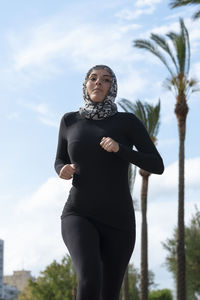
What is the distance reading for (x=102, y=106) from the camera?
4570mm

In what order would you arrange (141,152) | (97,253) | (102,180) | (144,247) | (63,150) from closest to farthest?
1. (97,253)
2. (102,180)
3. (141,152)
4. (63,150)
5. (144,247)

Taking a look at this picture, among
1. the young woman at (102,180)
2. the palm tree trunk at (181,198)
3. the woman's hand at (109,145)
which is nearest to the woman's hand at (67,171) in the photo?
the young woman at (102,180)

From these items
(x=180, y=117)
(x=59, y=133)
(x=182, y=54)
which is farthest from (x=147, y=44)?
(x=59, y=133)

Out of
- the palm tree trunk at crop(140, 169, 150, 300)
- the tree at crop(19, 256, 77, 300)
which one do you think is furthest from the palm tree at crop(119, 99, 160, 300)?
the tree at crop(19, 256, 77, 300)

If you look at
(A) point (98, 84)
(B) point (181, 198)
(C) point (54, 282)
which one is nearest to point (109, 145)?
(A) point (98, 84)

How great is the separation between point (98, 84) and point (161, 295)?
51890 millimetres

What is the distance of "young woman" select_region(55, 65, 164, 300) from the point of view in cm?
407

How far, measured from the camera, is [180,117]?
25.1 m

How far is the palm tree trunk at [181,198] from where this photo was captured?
23156 mm

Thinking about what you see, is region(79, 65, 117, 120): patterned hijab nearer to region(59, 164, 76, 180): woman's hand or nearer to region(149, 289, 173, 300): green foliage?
region(59, 164, 76, 180): woman's hand

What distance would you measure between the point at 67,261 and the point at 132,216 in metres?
43.7

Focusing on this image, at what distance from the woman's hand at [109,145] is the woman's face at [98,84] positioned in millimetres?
505

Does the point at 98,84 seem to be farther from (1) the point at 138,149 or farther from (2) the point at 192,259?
(2) the point at 192,259

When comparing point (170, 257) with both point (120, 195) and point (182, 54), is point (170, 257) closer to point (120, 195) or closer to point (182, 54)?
point (182, 54)
